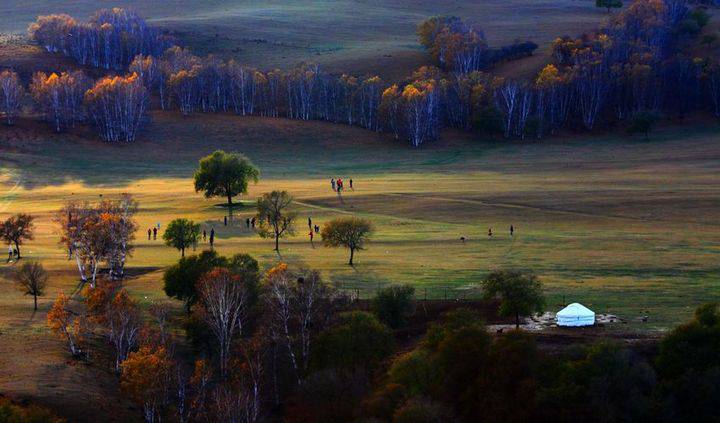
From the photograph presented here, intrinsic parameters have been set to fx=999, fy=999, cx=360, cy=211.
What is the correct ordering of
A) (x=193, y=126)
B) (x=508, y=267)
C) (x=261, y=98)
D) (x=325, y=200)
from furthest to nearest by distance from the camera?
(x=261, y=98)
(x=193, y=126)
(x=325, y=200)
(x=508, y=267)

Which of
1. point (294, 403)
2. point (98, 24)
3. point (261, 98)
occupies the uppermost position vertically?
point (98, 24)

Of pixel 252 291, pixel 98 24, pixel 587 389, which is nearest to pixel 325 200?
pixel 252 291

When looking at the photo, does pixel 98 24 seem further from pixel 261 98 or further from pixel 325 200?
pixel 325 200

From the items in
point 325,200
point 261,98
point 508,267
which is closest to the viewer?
point 508,267

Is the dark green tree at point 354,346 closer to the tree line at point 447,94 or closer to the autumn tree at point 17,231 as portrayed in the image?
the autumn tree at point 17,231

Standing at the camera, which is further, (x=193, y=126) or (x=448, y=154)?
(x=193, y=126)

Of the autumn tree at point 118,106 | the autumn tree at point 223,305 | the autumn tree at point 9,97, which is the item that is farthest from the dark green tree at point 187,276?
the autumn tree at point 9,97

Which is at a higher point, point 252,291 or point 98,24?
point 98,24

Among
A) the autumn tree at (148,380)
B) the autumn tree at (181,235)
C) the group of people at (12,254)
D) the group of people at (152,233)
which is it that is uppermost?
the autumn tree at (181,235)
